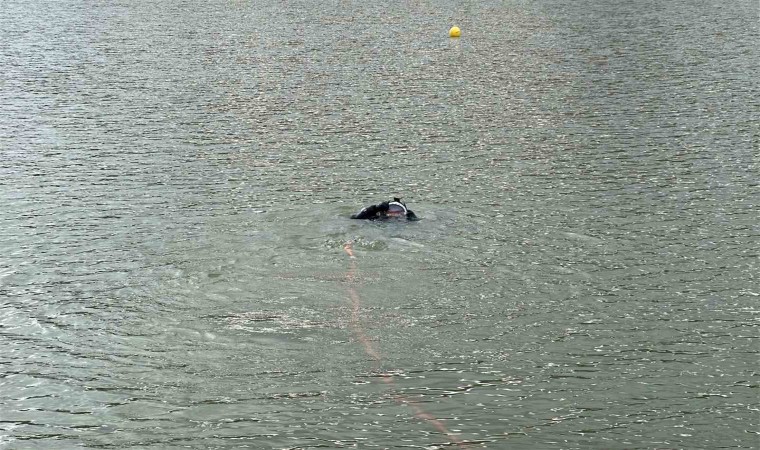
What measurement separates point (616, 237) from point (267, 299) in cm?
964

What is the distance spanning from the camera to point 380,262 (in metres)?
25.1

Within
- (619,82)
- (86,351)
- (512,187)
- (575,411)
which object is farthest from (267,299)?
(619,82)

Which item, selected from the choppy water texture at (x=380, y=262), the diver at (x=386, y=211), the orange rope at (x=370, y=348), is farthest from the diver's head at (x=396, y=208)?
the orange rope at (x=370, y=348)

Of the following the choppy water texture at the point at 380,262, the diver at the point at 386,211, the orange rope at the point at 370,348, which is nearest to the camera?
the orange rope at the point at 370,348

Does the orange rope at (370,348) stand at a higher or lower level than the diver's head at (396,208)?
lower

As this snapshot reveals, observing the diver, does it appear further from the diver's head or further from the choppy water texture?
the choppy water texture

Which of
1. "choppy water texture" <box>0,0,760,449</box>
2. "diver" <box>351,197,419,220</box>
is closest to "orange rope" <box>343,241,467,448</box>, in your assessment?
Result: "choppy water texture" <box>0,0,760,449</box>

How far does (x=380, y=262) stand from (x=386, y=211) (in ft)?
9.06

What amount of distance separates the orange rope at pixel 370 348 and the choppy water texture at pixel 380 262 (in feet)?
0.20

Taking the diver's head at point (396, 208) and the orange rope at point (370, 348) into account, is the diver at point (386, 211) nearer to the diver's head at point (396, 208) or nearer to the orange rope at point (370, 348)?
the diver's head at point (396, 208)

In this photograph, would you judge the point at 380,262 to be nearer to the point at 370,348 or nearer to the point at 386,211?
the point at 386,211

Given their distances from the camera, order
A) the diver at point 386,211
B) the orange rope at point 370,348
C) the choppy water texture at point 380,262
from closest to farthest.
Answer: the orange rope at point 370,348, the choppy water texture at point 380,262, the diver at point 386,211

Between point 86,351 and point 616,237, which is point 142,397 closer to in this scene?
point 86,351

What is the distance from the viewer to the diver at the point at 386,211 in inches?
1080
